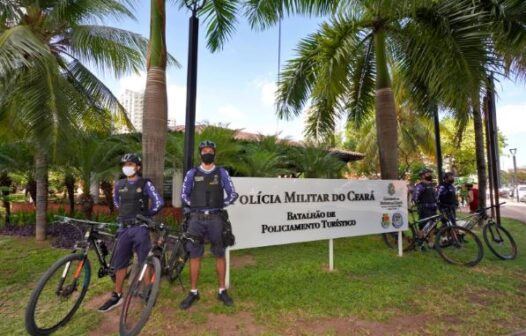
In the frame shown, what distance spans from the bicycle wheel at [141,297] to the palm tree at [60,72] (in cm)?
412

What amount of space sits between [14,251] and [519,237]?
43.0 ft

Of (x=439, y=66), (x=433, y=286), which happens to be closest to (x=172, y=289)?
(x=433, y=286)

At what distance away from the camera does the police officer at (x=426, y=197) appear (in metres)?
7.91

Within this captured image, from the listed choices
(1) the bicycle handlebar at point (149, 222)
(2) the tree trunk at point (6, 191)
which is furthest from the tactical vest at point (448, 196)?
(2) the tree trunk at point (6, 191)

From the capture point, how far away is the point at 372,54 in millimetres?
10000

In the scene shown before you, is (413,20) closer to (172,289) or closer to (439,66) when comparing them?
(439,66)

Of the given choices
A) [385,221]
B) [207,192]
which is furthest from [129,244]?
[385,221]

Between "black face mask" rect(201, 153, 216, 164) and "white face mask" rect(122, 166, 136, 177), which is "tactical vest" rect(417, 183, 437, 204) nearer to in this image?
"black face mask" rect(201, 153, 216, 164)

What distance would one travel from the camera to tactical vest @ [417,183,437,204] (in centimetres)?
793

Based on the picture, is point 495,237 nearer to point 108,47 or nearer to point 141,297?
point 141,297

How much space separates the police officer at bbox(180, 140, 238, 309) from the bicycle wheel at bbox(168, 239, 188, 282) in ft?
0.52

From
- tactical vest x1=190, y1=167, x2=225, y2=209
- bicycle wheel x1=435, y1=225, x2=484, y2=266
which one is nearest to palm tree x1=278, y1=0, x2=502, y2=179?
bicycle wheel x1=435, y1=225, x2=484, y2=266

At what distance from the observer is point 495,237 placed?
7.74 meters

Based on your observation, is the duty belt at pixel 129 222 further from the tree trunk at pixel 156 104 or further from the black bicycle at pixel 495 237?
the black bicycle at pixel 495 237
